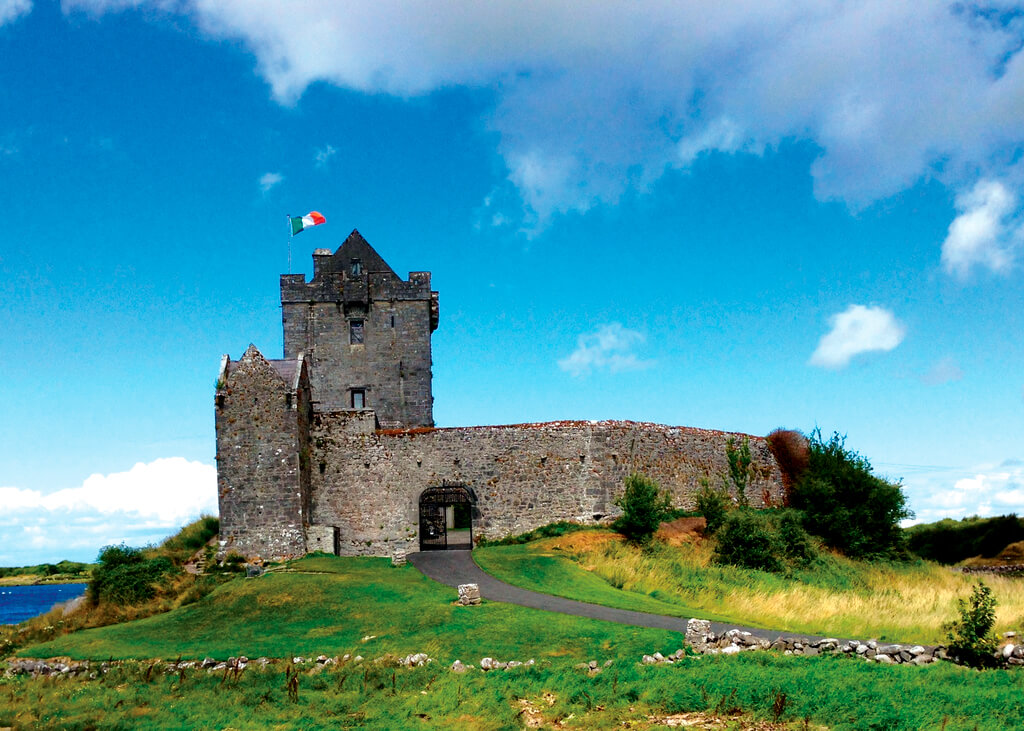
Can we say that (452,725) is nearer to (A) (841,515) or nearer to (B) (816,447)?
(A) (841,515)

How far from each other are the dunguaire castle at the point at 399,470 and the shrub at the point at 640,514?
8.44 feet

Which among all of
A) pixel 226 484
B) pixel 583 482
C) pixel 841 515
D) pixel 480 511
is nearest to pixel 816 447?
pixel 841 515

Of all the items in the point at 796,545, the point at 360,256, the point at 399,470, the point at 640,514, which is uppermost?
the point at 360,256

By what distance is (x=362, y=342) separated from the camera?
45.5 meters

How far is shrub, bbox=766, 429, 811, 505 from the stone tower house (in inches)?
690

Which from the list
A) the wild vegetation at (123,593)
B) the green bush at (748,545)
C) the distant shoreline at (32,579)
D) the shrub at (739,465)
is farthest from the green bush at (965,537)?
the distant shoreline at (32,579)

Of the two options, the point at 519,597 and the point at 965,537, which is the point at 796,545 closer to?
the point at 519,597

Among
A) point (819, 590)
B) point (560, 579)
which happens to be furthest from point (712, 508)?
point (560, 579)

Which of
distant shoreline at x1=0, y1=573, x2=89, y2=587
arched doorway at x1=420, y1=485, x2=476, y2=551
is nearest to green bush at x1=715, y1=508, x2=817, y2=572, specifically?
arched doorway at x1=420, y1=485, x2=476, y2=551

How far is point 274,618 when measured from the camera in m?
22.4

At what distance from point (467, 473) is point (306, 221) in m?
17.5

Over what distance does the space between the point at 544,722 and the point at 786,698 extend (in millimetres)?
3768

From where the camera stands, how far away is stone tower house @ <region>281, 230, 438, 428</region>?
45156 millimetres

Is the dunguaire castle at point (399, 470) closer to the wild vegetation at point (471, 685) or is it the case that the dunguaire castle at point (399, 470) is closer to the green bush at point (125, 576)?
the green bush at point (125, 576)
